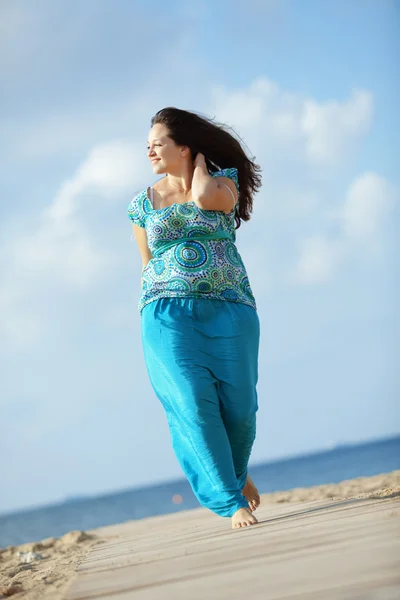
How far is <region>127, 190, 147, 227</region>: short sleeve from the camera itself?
4.21 m

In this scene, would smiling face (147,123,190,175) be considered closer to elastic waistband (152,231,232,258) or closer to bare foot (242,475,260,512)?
elastic waistband (152,231,232,258)

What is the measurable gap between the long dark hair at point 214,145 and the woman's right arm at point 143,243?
513mm

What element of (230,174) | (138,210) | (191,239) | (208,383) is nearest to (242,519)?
(208,383)

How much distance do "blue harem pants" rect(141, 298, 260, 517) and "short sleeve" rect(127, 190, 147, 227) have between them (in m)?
0.54

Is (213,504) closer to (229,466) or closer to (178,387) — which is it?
(229,466)

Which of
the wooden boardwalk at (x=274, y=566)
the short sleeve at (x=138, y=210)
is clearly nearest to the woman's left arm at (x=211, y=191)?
the short sleeve at (x=138, y=210)

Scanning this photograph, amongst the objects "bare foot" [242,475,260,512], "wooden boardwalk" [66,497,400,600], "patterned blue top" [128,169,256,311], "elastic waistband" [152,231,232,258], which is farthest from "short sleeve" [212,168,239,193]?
"wooden boardwalk" [66,497,400,600]

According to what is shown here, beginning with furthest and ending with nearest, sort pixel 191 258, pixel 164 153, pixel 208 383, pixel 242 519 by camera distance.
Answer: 1. pixel 164 153
2. pixel 191 258
3. pixel 208 383
4. pixel 242 519

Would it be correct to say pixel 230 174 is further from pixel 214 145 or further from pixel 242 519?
pixel 242 519

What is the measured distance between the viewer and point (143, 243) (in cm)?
429

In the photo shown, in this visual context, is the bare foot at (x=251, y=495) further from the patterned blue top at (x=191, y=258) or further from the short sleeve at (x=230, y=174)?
the short sleeve at (x=230, y=174)

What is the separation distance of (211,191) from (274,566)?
255 cm

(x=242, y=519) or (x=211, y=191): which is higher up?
(x=211, y=191)

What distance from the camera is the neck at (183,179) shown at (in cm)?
419
